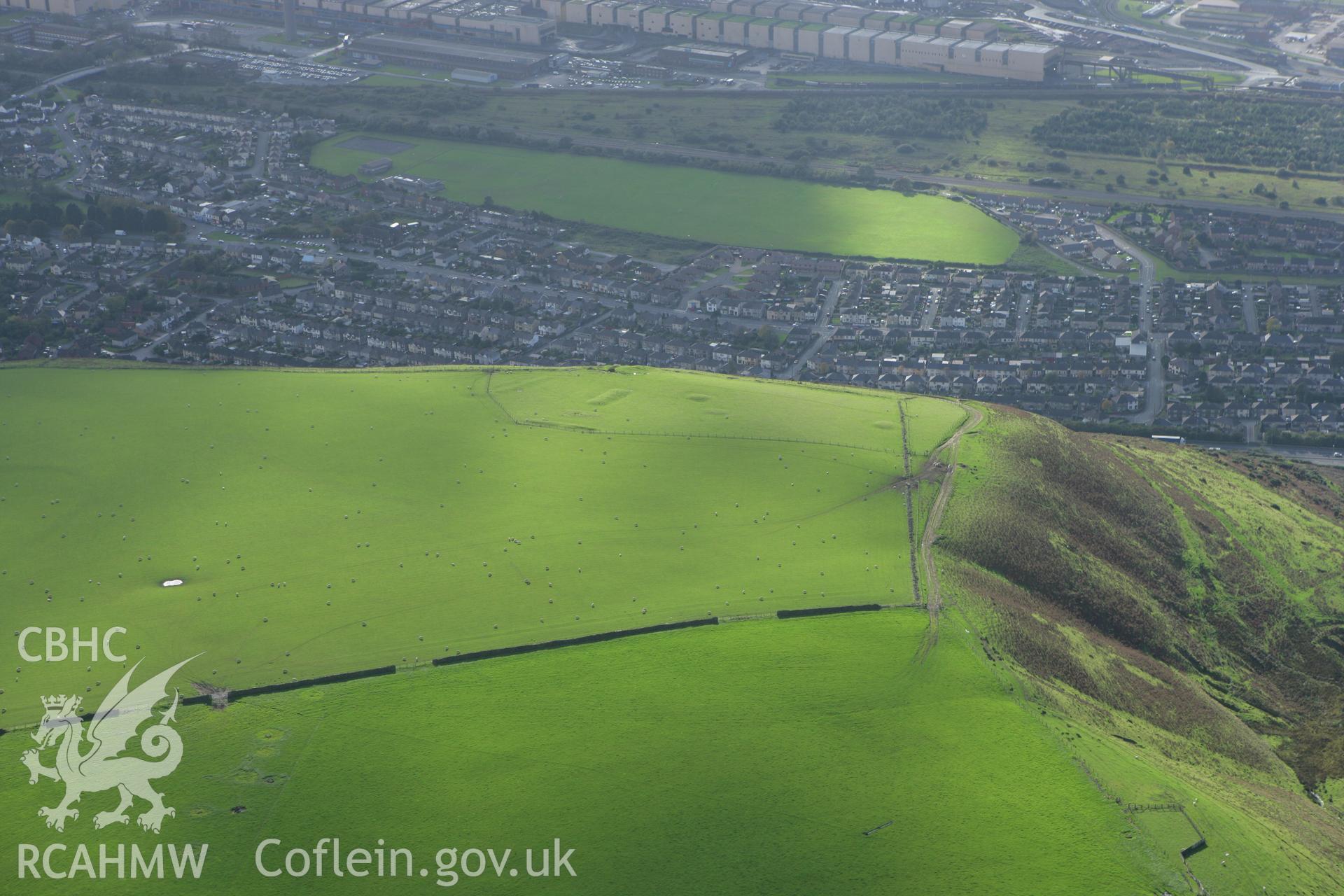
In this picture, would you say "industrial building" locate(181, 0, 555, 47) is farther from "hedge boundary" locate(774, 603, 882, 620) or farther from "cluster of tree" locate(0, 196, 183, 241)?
"hedge boundary" locate(774, 603, 882, 620)

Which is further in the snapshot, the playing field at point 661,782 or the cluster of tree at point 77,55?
the cluster of tree at point 77,55

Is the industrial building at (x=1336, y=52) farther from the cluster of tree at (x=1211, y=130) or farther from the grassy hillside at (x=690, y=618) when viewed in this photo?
the grassy hillside at (x=690, y=618)

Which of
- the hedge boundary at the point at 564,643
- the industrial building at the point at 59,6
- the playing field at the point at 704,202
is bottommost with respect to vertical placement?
the hedge boundary at the point at 564,643

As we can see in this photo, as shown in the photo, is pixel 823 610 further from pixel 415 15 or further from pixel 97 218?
pixel 415 15

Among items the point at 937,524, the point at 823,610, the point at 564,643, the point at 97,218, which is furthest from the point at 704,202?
the point at 564,643

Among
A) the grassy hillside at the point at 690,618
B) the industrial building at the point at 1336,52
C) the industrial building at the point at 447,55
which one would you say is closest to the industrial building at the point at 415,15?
the industrial building at the point at 447,55

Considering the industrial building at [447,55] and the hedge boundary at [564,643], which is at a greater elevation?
the industrial building at [447,55]
